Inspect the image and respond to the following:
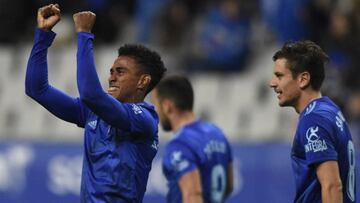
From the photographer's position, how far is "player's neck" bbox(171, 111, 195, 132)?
25.1ft

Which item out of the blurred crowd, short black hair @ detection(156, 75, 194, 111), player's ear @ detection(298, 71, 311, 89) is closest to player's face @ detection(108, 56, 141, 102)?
player's ear @ detection(298, 71, 311, 89)

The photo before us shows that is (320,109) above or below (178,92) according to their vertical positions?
below

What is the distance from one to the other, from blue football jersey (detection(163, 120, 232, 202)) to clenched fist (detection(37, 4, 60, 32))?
1.78 m

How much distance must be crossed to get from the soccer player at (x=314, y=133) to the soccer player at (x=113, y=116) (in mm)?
813

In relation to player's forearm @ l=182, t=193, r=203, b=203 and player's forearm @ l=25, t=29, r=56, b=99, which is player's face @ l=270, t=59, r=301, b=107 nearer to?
player's forearm @ l=182, t=193, r=203, b=203

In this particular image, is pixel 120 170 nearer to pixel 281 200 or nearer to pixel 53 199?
pixel 281 200

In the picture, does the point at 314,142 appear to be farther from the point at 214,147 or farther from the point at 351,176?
the point at 214,147

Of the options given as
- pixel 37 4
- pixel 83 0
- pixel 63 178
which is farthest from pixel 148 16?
pixel 63 178

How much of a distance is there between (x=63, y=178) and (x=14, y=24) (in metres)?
4.54

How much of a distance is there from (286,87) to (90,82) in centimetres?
130

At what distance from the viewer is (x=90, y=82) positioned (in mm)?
5539


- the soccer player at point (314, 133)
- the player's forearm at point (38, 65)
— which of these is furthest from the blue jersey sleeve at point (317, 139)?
the player's forearm at point (38, 65)

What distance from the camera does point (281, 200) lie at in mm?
10547

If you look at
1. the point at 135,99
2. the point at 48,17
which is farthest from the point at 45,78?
the point at 135,99
